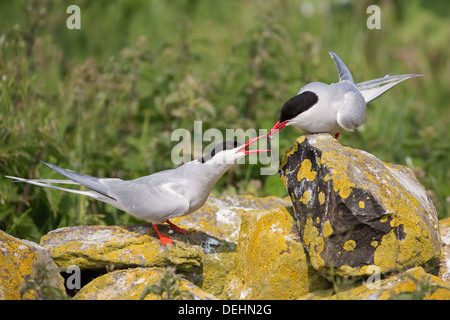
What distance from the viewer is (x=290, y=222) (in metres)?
3.30

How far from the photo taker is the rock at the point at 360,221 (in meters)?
2.84

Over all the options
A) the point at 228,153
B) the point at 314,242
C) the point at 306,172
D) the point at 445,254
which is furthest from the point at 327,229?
the point at 445,254

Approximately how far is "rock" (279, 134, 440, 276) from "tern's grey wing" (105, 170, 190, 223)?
731 mm

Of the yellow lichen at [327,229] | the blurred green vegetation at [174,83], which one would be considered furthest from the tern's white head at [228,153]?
the blurred green vegetation at [174,83]

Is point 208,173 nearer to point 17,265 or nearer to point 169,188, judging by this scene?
point 169,188

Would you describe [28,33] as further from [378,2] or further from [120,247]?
[378,2]

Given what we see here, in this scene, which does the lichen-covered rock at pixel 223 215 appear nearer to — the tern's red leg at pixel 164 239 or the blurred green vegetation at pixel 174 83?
the tern's red leg at pixel 164 239

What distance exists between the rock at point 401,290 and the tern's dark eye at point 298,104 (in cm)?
109

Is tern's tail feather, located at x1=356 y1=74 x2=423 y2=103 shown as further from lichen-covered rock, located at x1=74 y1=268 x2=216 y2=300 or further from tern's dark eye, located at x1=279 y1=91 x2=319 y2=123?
lichen-covered rock, located at x1=74 y1=268 x2=216 y2=300

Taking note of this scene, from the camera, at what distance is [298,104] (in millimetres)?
3354

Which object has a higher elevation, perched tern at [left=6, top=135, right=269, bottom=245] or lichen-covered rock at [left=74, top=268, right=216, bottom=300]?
perched tern at [left=6, top=135, right=269, bottom=245]

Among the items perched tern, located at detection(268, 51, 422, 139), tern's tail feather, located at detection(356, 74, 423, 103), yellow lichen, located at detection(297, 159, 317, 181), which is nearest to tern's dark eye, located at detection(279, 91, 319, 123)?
perched tern, located at detection(268, 51, 422, 139)

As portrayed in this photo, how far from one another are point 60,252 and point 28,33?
2851 mm

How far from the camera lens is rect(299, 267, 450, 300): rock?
2479 mm
